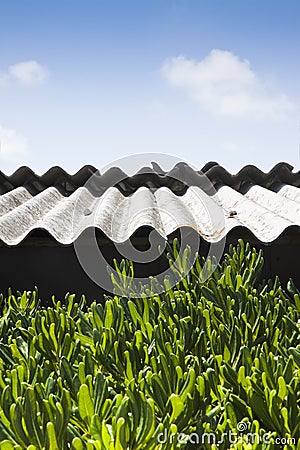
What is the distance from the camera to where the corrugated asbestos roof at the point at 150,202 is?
2881 mm

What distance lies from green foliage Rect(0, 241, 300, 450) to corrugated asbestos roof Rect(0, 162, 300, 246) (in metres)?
1.46

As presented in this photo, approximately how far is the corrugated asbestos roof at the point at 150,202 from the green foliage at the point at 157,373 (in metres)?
1.46

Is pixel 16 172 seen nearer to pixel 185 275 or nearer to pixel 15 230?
pixel 15 230

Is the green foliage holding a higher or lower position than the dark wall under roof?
lower

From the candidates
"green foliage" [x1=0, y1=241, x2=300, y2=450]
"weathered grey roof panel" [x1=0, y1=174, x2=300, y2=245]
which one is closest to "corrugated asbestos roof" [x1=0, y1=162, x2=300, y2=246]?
"weathered grey roof panel" [x1=0, y1=174, x2=300, y2=245]

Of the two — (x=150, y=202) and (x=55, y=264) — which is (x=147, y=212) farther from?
(x=55, y=264)

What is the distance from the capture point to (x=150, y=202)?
3430mm

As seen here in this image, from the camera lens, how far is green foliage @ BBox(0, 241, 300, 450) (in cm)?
81

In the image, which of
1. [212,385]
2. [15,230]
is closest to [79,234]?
[15,230]

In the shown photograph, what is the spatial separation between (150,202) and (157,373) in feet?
8.18

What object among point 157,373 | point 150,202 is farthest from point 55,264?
point 157,373

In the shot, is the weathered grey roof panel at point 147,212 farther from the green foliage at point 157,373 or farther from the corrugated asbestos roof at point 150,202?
the green foliage at point 157,373

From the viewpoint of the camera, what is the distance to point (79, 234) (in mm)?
2795

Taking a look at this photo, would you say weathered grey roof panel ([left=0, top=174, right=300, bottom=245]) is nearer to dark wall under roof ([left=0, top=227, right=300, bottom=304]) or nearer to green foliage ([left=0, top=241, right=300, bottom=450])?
dark wall under roof ([left=0, top=227, right=300, bottom=304])
